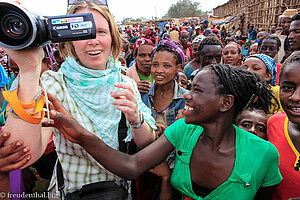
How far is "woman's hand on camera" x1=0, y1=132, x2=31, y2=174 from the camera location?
867 millimetres

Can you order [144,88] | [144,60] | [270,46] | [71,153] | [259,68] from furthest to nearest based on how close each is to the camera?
[270,46] → [144,60] → [259,68] → [144,88] → [71,153]

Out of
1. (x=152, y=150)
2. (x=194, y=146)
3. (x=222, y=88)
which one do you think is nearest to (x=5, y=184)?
(x=152, y=150)

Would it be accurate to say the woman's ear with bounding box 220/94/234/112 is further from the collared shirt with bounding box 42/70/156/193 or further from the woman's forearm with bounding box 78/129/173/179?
the collared shirt with bounding box 42/70/156/193

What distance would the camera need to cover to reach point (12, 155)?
882 mm

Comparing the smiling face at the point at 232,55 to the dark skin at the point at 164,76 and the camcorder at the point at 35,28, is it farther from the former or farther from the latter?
the camcorder at the point at 35,28

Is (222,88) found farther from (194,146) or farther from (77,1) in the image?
(77,1)

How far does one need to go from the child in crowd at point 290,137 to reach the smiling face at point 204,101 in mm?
452

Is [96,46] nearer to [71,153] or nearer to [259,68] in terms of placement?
[71,153]

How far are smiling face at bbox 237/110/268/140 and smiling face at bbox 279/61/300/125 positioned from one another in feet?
1.28

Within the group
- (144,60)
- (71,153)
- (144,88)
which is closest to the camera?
(71,153)

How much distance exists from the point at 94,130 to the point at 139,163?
36cm

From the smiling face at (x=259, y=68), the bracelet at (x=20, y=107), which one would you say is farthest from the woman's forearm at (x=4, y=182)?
the smiling face at (x=259, y=68)

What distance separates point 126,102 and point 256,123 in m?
1.19

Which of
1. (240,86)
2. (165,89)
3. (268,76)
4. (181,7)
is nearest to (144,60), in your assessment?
(165,89)
